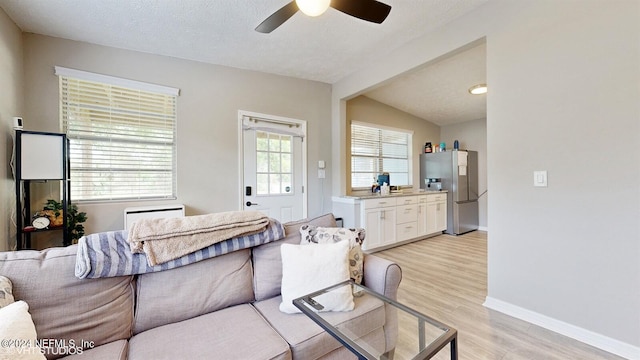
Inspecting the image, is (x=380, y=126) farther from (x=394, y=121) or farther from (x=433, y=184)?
(x=433, y=184)

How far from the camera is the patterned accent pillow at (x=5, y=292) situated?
0.99 m

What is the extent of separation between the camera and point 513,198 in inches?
83.4

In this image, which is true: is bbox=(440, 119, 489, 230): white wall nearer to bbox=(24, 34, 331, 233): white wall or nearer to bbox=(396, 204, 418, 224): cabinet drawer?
bbox=(396, 204, 418, 224): cabinet drawer

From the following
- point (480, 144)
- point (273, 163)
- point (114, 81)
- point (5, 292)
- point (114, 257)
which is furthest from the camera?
point (480, 144)

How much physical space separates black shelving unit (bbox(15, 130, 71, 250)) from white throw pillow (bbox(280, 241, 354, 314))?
2184 mm

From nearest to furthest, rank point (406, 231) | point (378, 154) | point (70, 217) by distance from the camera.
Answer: point (70, 217) → point (406, 231) → point (378, 154)

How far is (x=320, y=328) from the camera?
1.30 m

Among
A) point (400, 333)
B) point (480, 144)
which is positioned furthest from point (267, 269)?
point (480, 144)

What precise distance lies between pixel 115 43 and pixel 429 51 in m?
3.27

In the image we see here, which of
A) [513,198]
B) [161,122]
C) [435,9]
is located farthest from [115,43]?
[513,198]

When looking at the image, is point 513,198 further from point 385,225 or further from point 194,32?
point 194,32

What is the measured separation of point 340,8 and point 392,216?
3127mm

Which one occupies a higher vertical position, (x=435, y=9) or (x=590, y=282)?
(x=435, y=9)

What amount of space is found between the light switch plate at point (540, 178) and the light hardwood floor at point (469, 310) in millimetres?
1070
